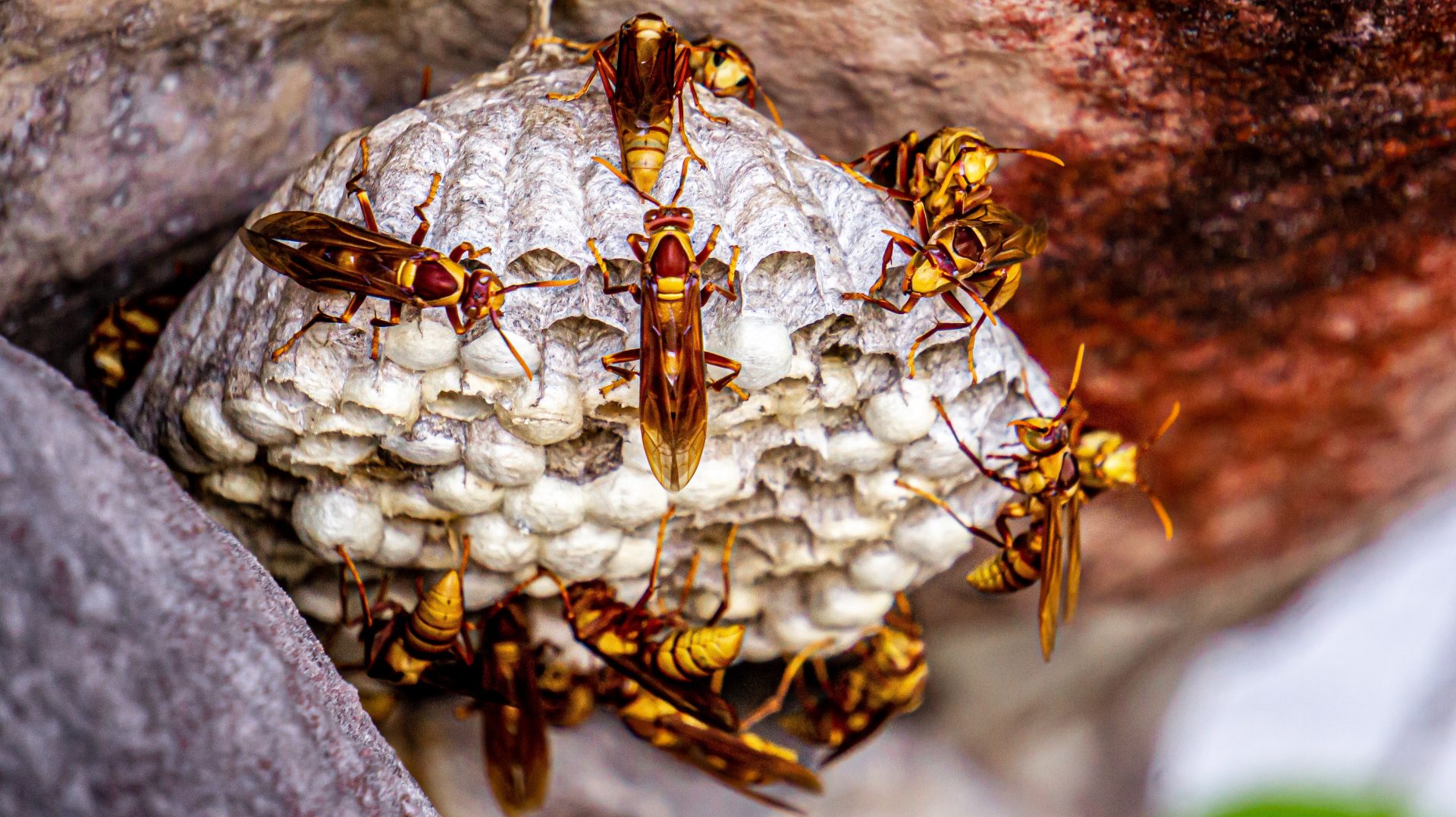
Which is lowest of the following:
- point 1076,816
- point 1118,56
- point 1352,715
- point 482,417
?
point 1352,715

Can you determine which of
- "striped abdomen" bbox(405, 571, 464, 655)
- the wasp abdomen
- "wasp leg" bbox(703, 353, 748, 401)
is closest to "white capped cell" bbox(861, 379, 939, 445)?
"wasp leg" bbox(703, 353, 748, 401)

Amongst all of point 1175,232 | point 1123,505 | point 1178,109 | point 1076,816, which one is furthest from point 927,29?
point 1076,816

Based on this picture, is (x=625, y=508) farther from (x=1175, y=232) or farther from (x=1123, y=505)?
(x=1123, y=505)

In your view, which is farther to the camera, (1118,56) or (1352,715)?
(1352,715)

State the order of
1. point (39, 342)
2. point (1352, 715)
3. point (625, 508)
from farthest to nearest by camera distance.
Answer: point (1352, 715)
point (39, 342)
point (625, 508)

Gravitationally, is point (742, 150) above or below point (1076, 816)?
above

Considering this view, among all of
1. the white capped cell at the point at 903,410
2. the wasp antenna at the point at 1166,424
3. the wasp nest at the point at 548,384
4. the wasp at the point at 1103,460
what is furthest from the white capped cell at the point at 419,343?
the wasp antenna at the point at 1166,424

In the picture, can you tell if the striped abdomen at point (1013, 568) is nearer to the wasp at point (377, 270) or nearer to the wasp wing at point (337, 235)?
the wasp at point (377, 270)

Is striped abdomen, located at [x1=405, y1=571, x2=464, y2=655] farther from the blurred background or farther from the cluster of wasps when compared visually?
the blurred background
